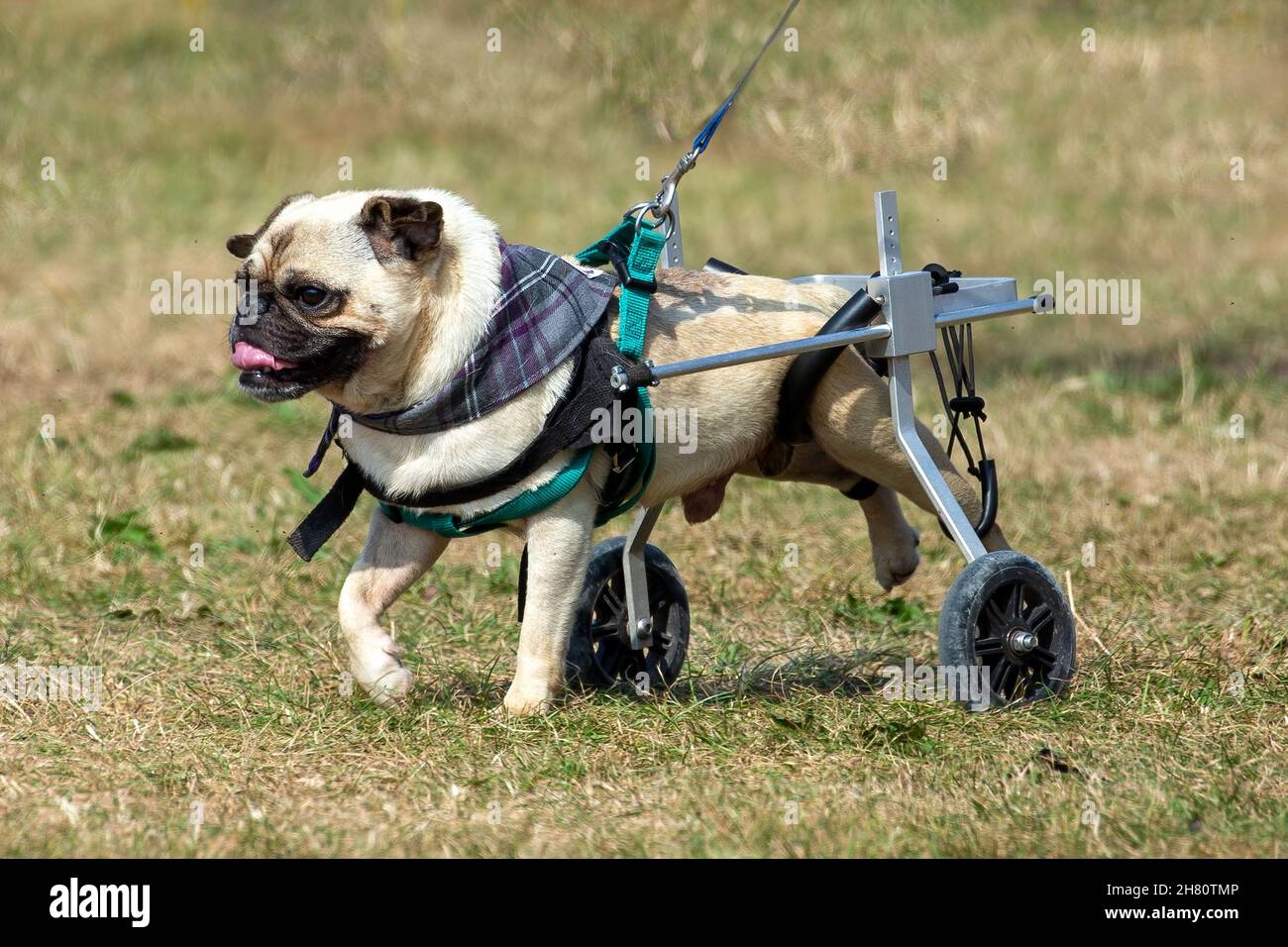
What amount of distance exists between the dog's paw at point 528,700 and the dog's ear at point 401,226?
1.20 metres

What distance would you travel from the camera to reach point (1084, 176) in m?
14.0

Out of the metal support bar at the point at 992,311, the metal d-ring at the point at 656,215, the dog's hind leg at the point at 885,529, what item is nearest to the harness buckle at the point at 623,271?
the metal d-ring at the point at 656,215

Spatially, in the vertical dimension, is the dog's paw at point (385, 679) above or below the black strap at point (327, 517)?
below

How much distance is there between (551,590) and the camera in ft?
14.1

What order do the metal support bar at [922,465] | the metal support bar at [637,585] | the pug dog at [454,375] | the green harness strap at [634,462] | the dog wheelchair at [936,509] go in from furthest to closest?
the metal support bar at [637,585]
the metal support bar at [922,465]
the dog wheelchair at [936,509]
the green harness strap at [634,462]
the pug dog at [454,375]

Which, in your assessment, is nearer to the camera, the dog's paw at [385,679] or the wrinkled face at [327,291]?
the wrinkled face at [327,291]

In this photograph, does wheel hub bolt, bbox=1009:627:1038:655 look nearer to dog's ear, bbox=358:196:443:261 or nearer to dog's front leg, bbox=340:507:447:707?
dog's front leg, bbox=340:507:447:707

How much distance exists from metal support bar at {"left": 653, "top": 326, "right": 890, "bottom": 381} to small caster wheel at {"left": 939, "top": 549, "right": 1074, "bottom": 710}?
0.72m

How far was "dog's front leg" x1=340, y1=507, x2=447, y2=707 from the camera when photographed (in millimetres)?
4418

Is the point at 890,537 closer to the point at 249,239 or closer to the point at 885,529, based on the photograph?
the point at 885,529

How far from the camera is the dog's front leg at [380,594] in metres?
4.42

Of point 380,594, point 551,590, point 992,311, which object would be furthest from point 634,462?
point 992,311

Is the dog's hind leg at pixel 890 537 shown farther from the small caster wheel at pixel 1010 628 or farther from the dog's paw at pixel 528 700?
the dog's paw at pixel 528 700

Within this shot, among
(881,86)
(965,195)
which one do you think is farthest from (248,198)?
(965,195)
